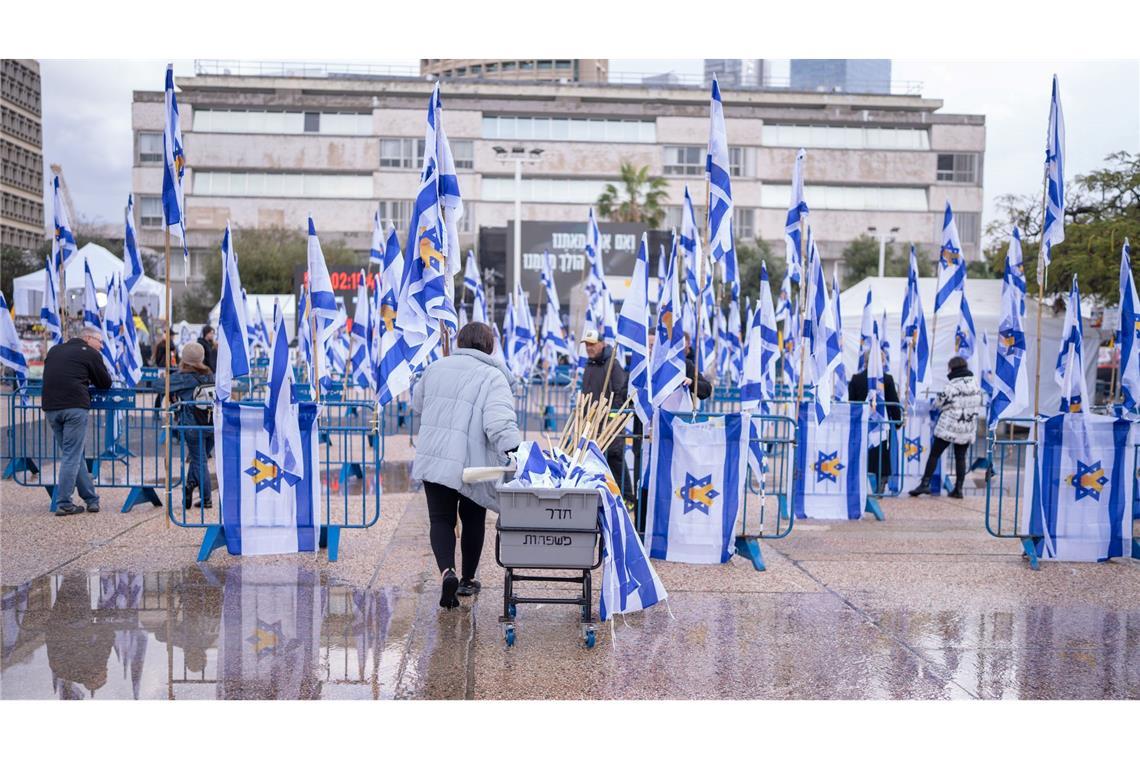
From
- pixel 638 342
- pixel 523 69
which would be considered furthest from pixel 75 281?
pixel 523 69

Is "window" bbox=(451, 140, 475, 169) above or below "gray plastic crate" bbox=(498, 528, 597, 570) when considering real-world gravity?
above

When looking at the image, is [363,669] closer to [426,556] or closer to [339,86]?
[426,556]

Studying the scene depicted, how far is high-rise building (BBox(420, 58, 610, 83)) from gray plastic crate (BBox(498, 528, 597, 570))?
95.8m

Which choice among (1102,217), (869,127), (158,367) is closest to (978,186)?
(869,127)

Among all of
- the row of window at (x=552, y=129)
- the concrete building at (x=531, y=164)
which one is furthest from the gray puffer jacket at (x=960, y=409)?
the row of window at (x=552, y=129)

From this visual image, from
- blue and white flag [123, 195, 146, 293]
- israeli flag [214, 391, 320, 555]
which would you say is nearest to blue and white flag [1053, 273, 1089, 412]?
israeli flag [214, 391, 320, 555]

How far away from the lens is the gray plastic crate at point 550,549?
6.05 metres

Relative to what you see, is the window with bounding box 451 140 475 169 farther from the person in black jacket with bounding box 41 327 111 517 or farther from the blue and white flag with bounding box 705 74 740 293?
the blue and white flag with bounding box 705 74 740 293

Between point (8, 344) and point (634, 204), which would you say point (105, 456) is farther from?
point (634, 204)

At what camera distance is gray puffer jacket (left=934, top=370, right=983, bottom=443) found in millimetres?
11570

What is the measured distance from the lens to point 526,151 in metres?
32.8

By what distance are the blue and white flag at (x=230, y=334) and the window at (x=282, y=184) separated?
216ft

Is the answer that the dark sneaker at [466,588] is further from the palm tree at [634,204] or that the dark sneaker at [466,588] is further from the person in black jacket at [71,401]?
the palm tree at [634,204]

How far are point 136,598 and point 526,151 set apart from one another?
88.9ft
